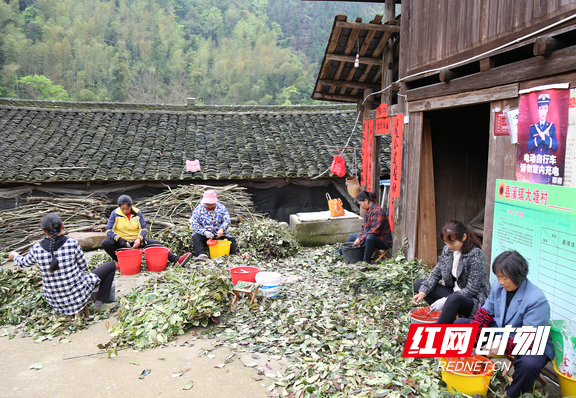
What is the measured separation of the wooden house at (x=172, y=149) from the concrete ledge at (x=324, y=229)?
2081 mm

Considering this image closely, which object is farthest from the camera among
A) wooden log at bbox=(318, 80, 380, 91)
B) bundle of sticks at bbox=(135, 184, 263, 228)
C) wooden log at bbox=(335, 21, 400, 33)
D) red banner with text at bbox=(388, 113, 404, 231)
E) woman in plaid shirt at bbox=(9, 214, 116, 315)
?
bundle of sticks at bbox=(135, 184, 263, 228)

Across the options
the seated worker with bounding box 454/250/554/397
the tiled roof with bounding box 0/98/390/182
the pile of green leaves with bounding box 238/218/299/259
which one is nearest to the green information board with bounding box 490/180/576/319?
the seated worker with bounding box 454/250/554/397

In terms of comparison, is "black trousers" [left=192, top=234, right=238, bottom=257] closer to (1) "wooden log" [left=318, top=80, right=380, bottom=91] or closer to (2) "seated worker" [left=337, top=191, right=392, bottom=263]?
(2) "seated worker" [left=337, top=191, right=392, bottom=263]

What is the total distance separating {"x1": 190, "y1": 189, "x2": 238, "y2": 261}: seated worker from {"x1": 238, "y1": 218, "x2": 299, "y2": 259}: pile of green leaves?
44 centimetres

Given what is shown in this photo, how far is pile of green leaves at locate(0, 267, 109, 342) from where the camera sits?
484cm

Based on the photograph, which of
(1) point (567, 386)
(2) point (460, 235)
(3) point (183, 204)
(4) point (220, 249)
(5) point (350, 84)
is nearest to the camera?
(1) point (567, 386)

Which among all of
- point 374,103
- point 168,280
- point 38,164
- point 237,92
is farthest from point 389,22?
point 237,92

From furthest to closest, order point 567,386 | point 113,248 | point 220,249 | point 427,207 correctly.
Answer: point 220,249 < point 113,248 < point 427,207 < point 567,386

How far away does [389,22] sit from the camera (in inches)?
280

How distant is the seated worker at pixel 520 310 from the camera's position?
10.2 feet

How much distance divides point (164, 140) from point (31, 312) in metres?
7.63

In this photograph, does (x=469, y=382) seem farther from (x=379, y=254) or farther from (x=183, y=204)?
(x=183, y=204)

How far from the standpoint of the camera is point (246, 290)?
17.0 feet

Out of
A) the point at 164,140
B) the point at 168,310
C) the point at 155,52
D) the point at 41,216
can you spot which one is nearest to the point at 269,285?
the point at 168,310
